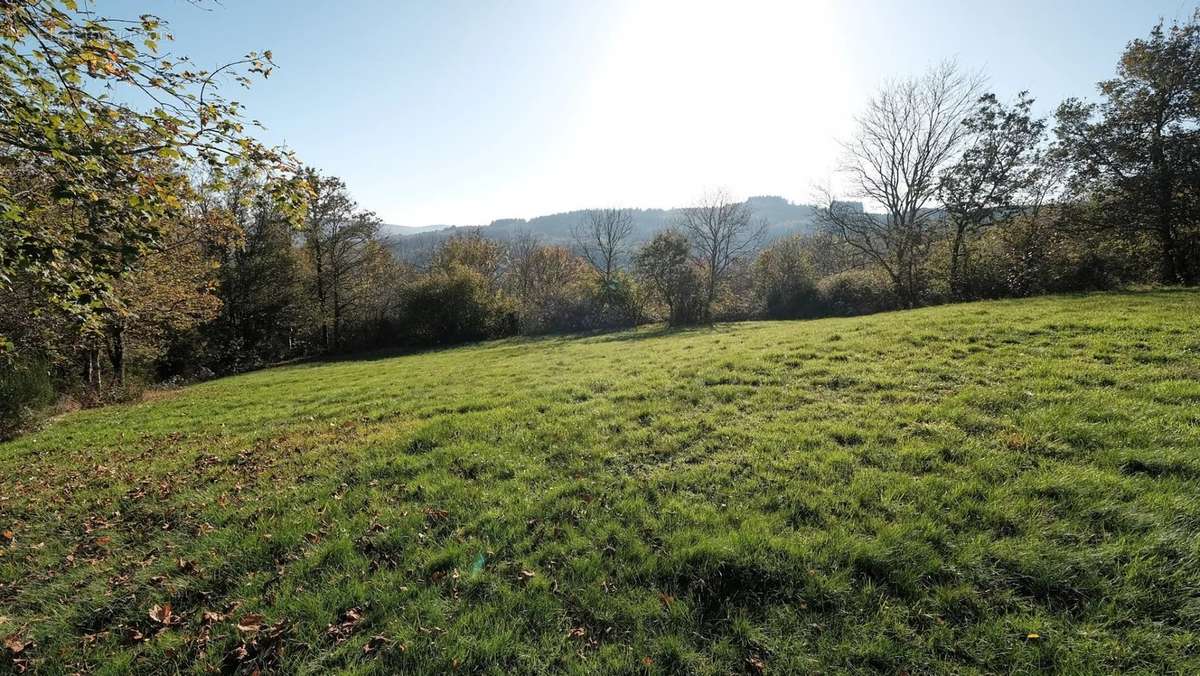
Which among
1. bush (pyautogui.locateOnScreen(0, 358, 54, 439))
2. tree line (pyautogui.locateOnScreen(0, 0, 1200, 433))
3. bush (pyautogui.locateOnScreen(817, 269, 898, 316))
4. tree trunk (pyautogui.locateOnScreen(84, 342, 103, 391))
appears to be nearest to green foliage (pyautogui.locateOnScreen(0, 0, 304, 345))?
tree line (pyautogui.locateOnScreen(0, 0, 1200, 433))

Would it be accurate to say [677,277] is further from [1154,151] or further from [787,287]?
[1154,151]

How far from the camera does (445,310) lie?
31922 millimetres

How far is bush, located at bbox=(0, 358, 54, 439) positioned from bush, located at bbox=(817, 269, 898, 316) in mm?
31615

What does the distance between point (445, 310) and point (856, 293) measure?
1033 inches

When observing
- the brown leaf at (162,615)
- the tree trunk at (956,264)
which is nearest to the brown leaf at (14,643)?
the brown leaf at (162,615)

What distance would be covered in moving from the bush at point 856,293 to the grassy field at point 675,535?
18666 mm

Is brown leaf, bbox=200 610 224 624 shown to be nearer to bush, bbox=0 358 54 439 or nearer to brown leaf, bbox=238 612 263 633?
brown leaf, bbox=238 612 263 633

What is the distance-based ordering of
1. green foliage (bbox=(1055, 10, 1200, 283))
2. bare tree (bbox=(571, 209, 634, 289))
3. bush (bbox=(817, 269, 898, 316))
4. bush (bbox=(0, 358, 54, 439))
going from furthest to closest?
1. bare tree (bbox=(571, 209, 634, 289))
2. bush (bbox=(817, 269, 898, 316))
3. green foliage (bbox=(1055, 10, 1200, 283))
4. bush (bbox=(0, 358, 54, 439))

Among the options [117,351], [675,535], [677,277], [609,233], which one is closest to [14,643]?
[675,535]

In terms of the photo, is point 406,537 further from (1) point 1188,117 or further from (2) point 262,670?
(1) point 1188,117

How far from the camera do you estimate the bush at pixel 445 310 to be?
105ft

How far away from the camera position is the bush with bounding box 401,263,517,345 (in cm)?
3198

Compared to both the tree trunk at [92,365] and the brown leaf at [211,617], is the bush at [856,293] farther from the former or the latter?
the tree trunk at [92,365]

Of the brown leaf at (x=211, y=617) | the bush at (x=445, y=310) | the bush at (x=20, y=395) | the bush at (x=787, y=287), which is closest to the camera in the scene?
the brown leaf at (x=211, y=617)
